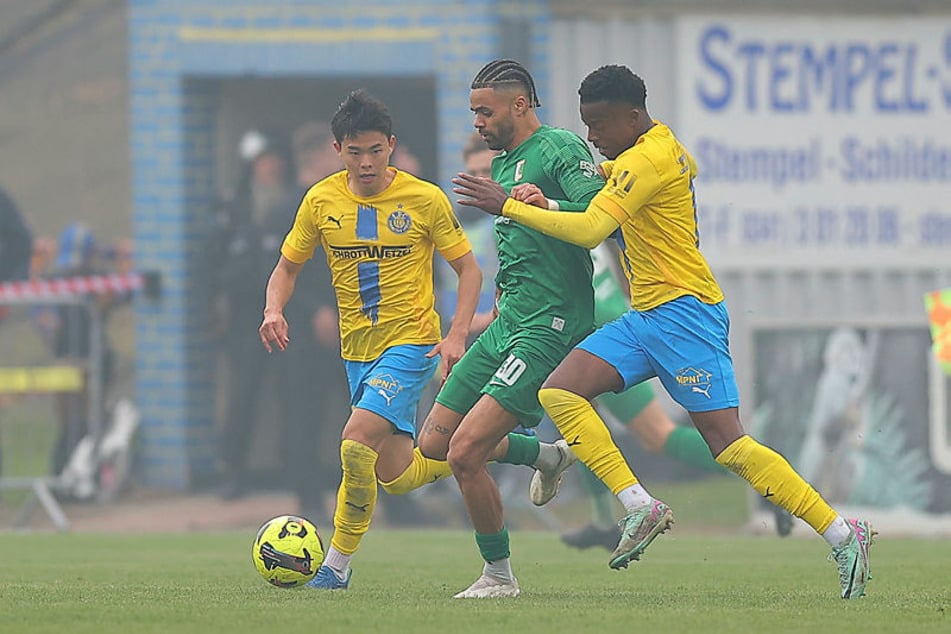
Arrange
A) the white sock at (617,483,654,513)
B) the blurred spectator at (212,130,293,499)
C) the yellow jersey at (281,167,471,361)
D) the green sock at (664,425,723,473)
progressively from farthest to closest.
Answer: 1. the blurred spectator at (212,130,293,499)
2. the green sock at (664,425,723,473)
3. the yellow jersey at (281,167,471,361)
4. the white sock at (617,483,654,513)

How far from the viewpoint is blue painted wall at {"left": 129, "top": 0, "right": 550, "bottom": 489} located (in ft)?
61.8

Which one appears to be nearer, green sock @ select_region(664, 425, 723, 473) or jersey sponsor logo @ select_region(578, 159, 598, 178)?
jersey sponsor logo @ select_region(578, 159, 598, 178)

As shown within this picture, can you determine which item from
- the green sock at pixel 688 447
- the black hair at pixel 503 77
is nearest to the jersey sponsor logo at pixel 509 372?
the black hair at pixel 503 77

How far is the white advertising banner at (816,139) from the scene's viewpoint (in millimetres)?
18922

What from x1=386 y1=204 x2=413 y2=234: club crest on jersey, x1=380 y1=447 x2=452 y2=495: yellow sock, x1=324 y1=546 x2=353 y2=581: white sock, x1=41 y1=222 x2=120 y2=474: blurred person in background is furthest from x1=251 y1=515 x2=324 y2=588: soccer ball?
x1=41 y1=222 x2=120 y2=474: blurred person in background

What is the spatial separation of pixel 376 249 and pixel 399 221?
17 centimetres

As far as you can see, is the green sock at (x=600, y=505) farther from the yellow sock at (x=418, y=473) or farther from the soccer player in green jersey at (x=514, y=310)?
the soccer player in green jersey at (x=514, y=310)

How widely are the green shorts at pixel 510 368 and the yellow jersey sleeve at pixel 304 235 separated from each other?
0.95m

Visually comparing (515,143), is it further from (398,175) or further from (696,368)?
(696,368)

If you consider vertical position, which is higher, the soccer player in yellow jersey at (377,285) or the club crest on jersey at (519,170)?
the club crest on jersey at (519,170)

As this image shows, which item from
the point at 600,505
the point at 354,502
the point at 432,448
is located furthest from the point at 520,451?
the point at 600,505

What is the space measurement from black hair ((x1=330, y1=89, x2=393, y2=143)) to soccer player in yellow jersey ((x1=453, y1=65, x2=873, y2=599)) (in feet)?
3.43

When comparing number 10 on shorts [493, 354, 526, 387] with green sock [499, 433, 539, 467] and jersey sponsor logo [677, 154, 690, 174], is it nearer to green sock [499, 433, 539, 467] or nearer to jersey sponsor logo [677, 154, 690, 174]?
green sock [499, 433, 539, 467]

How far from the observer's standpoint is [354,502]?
364 inches
